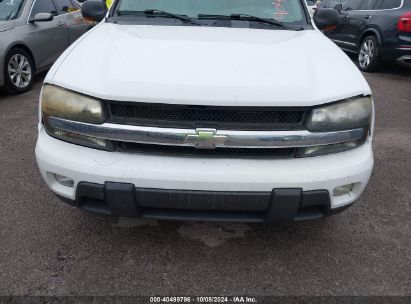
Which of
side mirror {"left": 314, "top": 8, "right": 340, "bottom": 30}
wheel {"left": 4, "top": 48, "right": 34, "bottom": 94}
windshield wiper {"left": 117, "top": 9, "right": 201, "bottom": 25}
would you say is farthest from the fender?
wheel {"left": 4, "top": 48, "right": 34, "bottom": 94}

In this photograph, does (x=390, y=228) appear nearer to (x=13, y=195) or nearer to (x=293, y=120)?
(x=293, y=120)

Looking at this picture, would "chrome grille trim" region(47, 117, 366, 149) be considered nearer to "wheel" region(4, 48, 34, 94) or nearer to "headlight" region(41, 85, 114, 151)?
"headlight" region(41, 85, 114, 151)

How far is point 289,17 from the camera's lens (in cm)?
324

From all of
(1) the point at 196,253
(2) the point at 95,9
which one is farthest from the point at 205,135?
(2) the point at 95,9

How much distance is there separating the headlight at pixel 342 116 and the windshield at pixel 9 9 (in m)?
5.51

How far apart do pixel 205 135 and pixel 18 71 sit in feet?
16.5

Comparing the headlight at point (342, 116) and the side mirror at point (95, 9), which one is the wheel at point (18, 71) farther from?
the headlight at point (342, 116)

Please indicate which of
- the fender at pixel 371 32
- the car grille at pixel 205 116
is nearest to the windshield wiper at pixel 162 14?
the car grille at pixel 205 116

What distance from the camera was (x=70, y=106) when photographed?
7.12 ft

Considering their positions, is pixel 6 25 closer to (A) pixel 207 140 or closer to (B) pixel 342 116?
(A) pixel 207 140

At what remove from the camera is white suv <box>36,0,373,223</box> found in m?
2.06

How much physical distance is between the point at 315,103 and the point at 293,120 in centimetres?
15

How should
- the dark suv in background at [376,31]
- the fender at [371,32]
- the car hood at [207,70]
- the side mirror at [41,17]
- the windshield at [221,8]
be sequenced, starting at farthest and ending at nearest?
the fender at [371,32], the dark suv in background at [376,31], the side mirror at [41,17], the windshield at [221,8], the car hood at [207,70]

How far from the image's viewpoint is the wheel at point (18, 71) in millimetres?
5839
